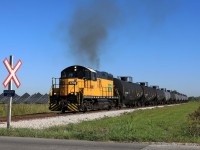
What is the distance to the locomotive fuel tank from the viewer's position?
41.7 meters

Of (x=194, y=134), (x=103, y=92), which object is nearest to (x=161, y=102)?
(x=103, y=92)

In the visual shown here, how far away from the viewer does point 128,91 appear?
4422 centimetres

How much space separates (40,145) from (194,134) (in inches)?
242

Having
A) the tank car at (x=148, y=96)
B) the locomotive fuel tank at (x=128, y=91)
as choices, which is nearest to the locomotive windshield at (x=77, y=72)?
the locomotive fuel tank at (x=128, y=91)

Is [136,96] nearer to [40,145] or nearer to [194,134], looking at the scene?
[194,134]

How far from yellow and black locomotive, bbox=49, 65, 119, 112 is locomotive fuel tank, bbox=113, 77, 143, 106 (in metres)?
7.33

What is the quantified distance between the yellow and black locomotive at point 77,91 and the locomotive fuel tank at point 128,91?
7.33 metres

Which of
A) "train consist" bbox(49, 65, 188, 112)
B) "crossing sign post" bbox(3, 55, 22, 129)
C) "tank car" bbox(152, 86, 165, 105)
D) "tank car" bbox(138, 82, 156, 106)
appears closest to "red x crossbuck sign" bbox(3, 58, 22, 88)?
"crossing sign post" bbox(3, 55, 22, 129)

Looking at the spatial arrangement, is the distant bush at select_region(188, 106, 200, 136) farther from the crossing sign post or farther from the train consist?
the train consist

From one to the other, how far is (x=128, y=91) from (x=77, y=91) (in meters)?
15.0

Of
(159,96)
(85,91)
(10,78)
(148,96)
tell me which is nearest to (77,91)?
(85,91)

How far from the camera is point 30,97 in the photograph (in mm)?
114688

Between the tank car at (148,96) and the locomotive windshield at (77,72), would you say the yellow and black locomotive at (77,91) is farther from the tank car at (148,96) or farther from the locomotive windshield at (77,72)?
the tank car at (148,96)

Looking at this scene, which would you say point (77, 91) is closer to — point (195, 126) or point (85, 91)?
point (85, 91)
